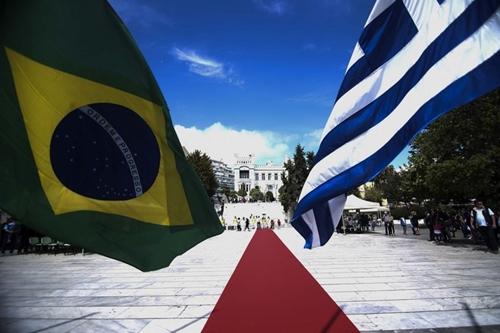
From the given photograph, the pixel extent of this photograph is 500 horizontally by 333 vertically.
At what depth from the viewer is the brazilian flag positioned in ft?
10.1

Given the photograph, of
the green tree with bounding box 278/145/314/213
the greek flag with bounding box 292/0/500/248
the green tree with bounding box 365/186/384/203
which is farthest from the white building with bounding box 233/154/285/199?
the greek flag with bounding box 292/0/500/248

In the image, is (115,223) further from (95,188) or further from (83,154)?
(83,154)

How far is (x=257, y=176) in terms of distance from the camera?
619ft

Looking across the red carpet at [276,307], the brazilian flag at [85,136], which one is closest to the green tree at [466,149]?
the red carpet at [276,307]

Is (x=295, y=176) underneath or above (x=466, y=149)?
above

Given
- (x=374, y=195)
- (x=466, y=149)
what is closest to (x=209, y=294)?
(x=466, y=149)

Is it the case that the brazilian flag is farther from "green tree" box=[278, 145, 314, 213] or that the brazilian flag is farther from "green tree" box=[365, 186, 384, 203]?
"green tree" box=[365, 186, 384, 203]

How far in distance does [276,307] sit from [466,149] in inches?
499

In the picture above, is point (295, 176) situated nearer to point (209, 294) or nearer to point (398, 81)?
point (209, 294)

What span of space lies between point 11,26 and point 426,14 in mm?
3358

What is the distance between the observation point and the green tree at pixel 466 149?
15.0m

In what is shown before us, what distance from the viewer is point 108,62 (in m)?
3.37

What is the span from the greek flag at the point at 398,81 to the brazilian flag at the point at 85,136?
1.60 m

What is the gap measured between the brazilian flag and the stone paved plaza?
11.3 feet
